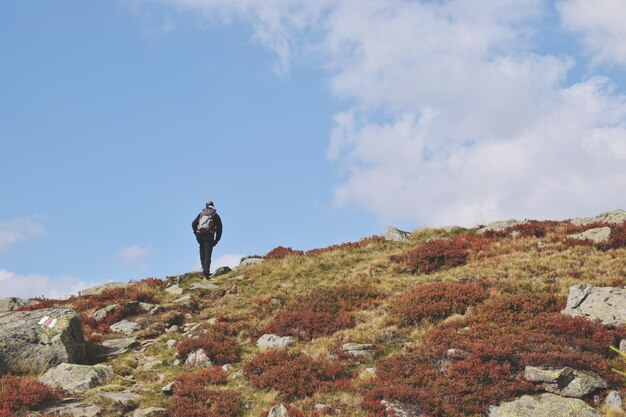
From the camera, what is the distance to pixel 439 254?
23438mm

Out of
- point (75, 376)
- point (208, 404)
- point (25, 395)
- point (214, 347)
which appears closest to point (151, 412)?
point (208, 404)

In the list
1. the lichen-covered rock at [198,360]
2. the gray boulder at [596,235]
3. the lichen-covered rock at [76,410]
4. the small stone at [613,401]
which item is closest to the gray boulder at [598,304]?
the small stone at [613,401]

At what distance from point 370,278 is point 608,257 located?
30.1 feet

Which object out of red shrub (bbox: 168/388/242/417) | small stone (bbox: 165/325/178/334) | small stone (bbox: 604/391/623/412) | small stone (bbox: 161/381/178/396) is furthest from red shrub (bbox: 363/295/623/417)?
small stone (bbox: 165/325/178/334)

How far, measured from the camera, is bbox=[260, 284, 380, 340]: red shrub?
55.8 feet

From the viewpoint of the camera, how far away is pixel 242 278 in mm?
25281

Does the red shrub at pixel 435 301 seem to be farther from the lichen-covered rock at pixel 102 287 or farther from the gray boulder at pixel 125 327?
the lichen-covered rock at pixel 102 287

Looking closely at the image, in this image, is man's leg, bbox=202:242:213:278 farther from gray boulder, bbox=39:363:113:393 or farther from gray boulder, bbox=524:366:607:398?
gray boulder, bbox=524:366:607:398

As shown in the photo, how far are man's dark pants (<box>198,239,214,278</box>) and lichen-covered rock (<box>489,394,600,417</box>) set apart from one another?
1708 cm

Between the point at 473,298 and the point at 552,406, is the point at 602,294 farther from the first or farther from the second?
the point at 552,406

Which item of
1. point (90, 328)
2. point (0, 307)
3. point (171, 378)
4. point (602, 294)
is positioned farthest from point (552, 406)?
point (0, 307)

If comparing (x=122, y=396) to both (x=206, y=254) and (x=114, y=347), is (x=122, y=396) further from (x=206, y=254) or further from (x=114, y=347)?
(x=206, y=254)

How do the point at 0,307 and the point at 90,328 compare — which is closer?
the point at 90,328

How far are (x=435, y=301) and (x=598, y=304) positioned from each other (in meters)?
4.68
